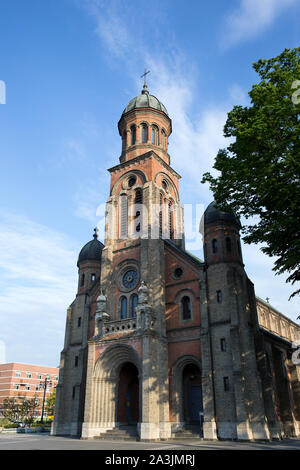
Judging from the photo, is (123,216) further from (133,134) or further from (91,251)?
(133,134)

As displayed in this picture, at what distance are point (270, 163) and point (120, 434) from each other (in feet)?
70.0

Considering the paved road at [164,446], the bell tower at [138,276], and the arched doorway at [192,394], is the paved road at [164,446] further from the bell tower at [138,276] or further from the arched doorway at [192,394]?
the arched doorway at [192,394]

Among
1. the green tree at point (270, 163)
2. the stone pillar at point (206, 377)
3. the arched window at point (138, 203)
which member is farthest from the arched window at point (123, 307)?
the green tree at point (270, 163)

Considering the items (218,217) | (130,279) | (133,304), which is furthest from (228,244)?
(133,304)

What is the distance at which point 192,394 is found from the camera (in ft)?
91.4

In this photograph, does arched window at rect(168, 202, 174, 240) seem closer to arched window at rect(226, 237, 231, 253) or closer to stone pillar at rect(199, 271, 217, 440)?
arched window at rect(226, 237, 231, 253)

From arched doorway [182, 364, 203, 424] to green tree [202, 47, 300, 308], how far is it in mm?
13026

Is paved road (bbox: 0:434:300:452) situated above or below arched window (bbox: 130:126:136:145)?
below

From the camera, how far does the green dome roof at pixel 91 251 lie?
1501 inches

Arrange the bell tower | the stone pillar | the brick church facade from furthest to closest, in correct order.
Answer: the bell tower
the brick church facade
the stone pillar

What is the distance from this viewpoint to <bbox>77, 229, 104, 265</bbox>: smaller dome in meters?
38.1

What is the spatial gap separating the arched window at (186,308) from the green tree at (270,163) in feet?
38.3

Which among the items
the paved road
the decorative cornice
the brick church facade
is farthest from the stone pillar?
the decorative cornice
